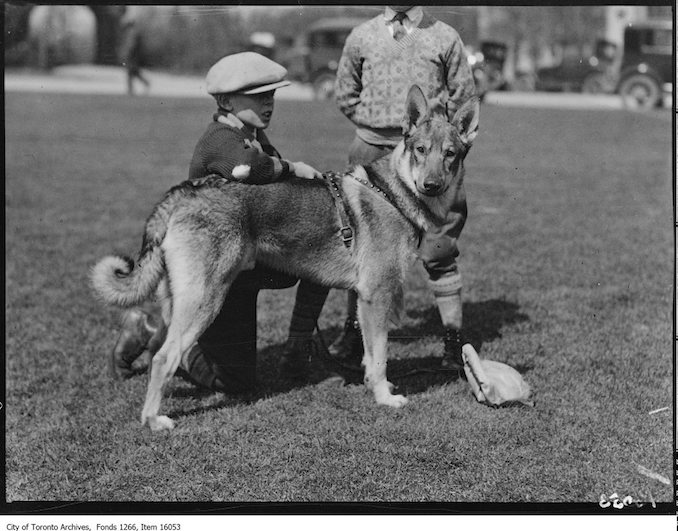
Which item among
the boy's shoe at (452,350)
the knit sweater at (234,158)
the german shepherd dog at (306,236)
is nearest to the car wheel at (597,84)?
the boy's shoe at (452,350)

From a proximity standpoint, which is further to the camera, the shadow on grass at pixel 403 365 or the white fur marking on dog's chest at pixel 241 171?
A: the shadow on grass at pixel 403 365

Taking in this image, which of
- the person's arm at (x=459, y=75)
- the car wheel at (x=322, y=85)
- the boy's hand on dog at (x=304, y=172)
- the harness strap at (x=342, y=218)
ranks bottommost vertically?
the car wheel at (x=322, y=85)

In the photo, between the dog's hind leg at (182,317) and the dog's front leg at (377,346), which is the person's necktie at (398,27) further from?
the dog's hind leg at (182,317)

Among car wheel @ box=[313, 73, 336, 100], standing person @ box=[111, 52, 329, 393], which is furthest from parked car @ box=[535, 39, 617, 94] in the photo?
standing person @ box=[111, 52, 329, 393]

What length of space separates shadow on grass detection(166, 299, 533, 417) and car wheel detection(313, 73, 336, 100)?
18.4 metres

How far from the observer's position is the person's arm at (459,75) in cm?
506

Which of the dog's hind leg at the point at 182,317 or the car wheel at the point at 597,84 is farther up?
the dog's hind leg at the point at 182,317

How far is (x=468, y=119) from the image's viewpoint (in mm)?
4527

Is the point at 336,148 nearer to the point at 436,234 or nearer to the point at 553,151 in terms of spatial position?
the point at 553,151

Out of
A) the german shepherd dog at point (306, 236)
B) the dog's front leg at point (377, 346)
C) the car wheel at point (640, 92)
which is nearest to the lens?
the german shepherd dog at point (306, 236)

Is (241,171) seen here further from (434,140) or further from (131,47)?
(131,47)

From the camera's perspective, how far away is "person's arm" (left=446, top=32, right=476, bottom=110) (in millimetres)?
5064

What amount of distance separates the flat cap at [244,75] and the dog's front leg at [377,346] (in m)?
1.47

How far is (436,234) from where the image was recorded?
5137 millimetres
